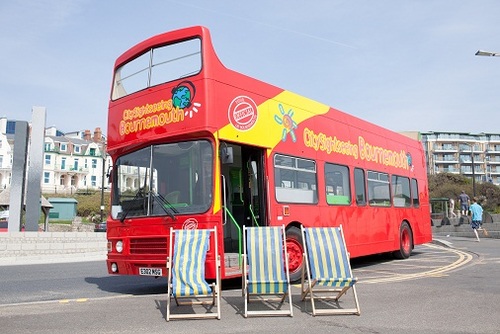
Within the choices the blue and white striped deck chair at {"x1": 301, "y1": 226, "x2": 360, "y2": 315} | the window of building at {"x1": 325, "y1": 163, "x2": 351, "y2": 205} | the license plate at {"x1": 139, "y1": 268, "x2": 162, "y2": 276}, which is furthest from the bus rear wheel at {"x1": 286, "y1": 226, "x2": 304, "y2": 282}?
the license plate at {"x1": 139, "y1": 268, "x2": 162, "y2": 276}

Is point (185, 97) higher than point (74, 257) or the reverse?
higher

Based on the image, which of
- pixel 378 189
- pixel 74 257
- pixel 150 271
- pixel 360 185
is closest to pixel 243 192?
pixel 150 271

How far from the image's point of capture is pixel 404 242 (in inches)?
550

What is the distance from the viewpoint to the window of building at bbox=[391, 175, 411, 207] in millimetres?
13539

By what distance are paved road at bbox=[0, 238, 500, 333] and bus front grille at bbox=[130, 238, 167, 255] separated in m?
0.78

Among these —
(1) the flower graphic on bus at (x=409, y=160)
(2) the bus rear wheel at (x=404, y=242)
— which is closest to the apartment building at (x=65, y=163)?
(1) the flower graphic on bus at (x=409, y=160)

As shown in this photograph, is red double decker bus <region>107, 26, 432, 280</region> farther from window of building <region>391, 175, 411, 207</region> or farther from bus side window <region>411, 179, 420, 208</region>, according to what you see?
bus side window <region>411, 179, 420, 208</region>

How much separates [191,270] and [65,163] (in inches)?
3608

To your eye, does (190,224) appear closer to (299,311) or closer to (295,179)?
(299,311)

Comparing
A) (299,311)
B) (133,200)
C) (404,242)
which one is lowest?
(299,311)

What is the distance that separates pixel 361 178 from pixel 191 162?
5.66m

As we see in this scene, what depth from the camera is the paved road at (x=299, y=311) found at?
5398mm

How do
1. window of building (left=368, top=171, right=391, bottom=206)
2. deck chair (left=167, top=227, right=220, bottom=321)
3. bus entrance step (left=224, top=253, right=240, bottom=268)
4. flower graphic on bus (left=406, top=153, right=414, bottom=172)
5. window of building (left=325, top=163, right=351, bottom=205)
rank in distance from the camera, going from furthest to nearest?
flower graphic on bus (left=406, top=153, right=414, bottom=172) < window of building (left=368, top=171, right=391, bottom=206) < window of building (left=325, top=163, right=351, bottom=205) < bus entrance step (left=224, top=253, right=240, bottom=268) < deck chair (left=167, top=227, right=220, bottom=321)

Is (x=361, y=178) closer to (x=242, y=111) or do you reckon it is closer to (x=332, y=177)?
(x=332, y=177)
